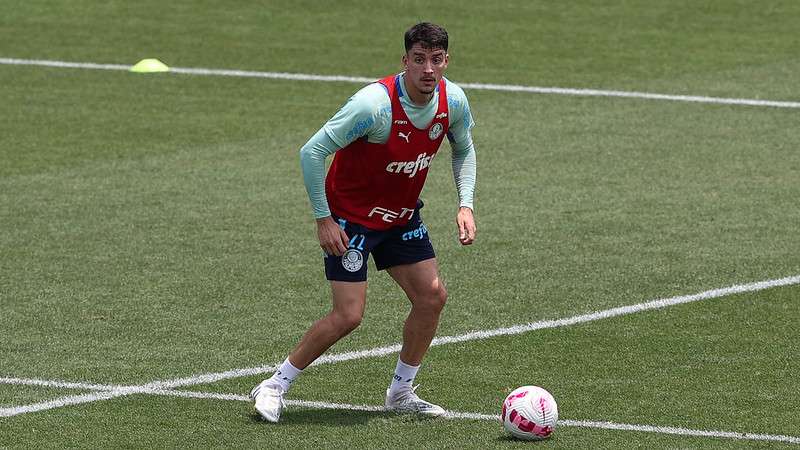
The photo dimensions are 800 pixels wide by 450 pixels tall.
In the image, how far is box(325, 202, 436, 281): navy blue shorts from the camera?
916 centimetres

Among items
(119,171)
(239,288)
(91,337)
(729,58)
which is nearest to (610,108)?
(729,58)

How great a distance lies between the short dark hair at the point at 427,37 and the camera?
8.83 metres

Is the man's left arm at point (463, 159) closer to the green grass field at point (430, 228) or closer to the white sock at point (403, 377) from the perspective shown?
the white sock at point (403, 377)

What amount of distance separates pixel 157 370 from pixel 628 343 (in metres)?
2.92

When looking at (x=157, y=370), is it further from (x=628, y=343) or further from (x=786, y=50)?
(x=786, y=50)

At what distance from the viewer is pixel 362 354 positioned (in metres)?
10.5

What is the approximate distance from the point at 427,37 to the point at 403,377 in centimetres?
187

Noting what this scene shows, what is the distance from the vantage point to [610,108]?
19.3 m

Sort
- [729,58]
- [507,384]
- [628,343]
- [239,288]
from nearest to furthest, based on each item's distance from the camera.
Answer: [507,384] → [628,343] → [239,288] → [729,58]

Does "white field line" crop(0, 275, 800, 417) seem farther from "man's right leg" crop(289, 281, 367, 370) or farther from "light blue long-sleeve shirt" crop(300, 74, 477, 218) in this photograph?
"light blue long-sleeve shirt" crop(300, 74, 477, 218)

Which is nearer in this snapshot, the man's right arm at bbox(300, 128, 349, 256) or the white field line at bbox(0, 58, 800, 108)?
the man's right arm at bbox(300, 128, 349, 256)

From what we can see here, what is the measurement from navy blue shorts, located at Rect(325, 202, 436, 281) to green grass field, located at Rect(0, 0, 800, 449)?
79 centimetres

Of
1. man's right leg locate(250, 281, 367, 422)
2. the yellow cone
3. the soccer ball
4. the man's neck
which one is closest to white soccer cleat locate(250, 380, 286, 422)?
man's right leg locate(250, 281, 367, 422)

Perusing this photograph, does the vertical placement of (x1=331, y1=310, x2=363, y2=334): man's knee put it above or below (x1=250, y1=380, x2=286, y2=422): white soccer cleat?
above
